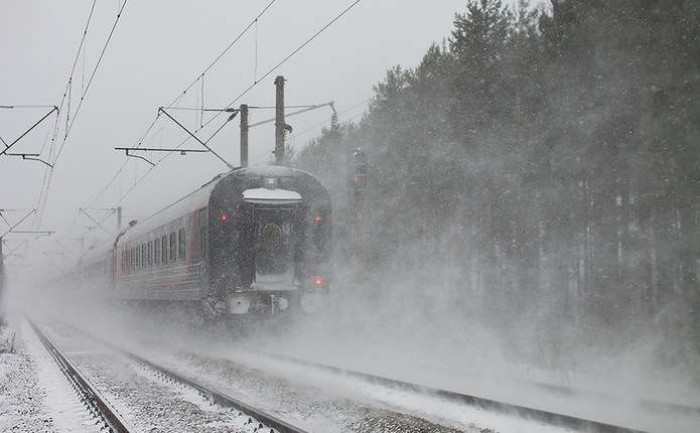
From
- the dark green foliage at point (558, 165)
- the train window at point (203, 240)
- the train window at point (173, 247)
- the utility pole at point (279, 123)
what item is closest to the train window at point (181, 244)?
the train window at point (173, 247)

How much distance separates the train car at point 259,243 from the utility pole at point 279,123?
3.30m

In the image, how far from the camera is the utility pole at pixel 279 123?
17984mm

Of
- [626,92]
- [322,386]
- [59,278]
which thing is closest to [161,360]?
[322,386]

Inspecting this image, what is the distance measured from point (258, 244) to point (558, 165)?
26.3 feet

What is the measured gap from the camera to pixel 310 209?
14516 mm

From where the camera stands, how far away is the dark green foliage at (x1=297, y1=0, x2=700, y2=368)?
1359cm

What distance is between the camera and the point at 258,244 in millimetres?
14016

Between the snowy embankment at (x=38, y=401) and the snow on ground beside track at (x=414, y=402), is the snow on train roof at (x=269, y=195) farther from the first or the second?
the snowy embankment at (x=38, y=401)

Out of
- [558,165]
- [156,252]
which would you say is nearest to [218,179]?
[156,252]

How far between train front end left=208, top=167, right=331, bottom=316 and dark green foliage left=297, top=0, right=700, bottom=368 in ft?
21.0

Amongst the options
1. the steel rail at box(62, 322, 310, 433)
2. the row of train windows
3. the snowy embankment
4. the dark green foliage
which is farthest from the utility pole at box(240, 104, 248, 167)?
the steel rail at box(62, 322, 310, 433)

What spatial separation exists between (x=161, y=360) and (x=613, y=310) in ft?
A: 31.0

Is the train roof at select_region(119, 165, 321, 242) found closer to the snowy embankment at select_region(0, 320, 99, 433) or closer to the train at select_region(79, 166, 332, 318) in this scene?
the train at select_region(79, 166, 332, 318)

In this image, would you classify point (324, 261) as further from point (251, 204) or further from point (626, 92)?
point (626, 92)
